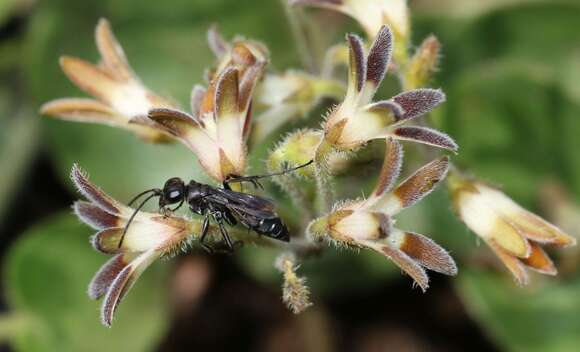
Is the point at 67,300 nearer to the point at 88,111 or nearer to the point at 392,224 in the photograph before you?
the point at 88,111

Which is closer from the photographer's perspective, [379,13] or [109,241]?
[109,241]

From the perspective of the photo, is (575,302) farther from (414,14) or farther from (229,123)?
(229,123)

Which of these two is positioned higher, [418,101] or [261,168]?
[418,101]

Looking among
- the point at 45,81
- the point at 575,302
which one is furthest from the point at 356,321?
the point at 45,81

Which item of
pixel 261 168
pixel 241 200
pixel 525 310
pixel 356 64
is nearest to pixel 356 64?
pixel 356 64

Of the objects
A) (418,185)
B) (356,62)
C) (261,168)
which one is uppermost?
(356,62)

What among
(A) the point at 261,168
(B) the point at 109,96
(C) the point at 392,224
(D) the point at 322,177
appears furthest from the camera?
(A) the point at 261,168

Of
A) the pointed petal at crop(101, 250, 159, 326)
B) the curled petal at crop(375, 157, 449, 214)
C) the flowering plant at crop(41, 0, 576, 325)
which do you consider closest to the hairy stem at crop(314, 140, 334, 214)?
the flowering plant at crop(41, 0, 576, 325)
